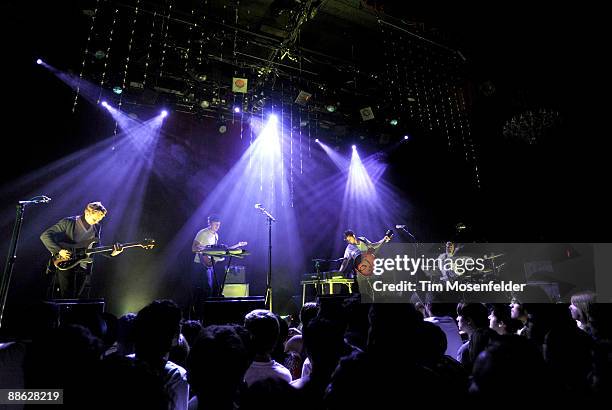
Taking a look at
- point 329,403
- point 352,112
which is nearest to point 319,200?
point 352,112

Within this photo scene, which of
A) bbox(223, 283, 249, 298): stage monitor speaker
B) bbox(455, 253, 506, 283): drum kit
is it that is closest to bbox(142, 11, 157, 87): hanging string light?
bbox(223, 283, 249, 298): stage monitor speaker

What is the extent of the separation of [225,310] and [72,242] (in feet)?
10.8

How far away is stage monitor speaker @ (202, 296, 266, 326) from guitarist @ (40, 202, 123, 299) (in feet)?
9.51

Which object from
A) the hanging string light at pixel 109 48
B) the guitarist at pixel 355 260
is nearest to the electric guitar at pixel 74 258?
the hanging string light at pixel 109 48

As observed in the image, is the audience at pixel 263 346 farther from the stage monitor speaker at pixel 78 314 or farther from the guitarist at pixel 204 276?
the guitarist at pixel 204 276

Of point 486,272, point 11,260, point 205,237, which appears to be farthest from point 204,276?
point 486,272

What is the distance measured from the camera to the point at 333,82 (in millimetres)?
8906

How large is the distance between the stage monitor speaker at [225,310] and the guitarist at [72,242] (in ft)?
9.51

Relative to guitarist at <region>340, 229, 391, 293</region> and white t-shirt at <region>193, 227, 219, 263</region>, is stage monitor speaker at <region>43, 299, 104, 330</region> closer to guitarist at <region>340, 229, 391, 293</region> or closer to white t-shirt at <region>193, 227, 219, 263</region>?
white t-shirt at <region>193, 227, 219, 263</region>

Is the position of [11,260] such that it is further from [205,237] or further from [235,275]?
[235,275]

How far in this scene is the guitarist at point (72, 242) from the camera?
17.6 feet

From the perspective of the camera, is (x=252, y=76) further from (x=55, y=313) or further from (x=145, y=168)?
(x=55, y=313)

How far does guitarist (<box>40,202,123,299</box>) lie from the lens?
5.35 m

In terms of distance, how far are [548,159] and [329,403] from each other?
1131cm
